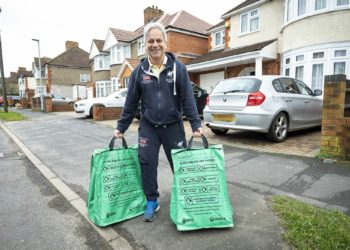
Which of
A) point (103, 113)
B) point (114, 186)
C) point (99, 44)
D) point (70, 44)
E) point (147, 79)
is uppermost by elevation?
point (70, 44)

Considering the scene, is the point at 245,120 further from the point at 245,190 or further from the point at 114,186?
the point at 114,186

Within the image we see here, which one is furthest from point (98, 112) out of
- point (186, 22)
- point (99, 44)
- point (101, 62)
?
point (99, 44)

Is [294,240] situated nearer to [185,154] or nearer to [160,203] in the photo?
[185,154]

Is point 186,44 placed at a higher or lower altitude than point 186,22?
lower

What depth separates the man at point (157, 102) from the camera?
250cm

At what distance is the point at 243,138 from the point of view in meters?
6.70

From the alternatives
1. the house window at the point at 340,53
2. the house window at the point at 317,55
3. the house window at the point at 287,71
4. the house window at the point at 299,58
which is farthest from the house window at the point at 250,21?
the house window at the point at 340,53

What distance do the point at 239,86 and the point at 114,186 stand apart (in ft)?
13.9

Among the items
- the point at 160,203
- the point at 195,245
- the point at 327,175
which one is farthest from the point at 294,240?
the point at 327,175

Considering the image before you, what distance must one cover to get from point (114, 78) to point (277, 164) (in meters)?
23.8

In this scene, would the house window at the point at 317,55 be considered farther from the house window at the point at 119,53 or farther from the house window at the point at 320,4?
the house window at the point at 119,53

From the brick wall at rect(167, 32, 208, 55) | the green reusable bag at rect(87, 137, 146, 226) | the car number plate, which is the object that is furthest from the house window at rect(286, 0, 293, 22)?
the green reusable bag at rect(87, 137, 146, 226)

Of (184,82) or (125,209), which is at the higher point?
(184,82)

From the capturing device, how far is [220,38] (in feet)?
62.5
